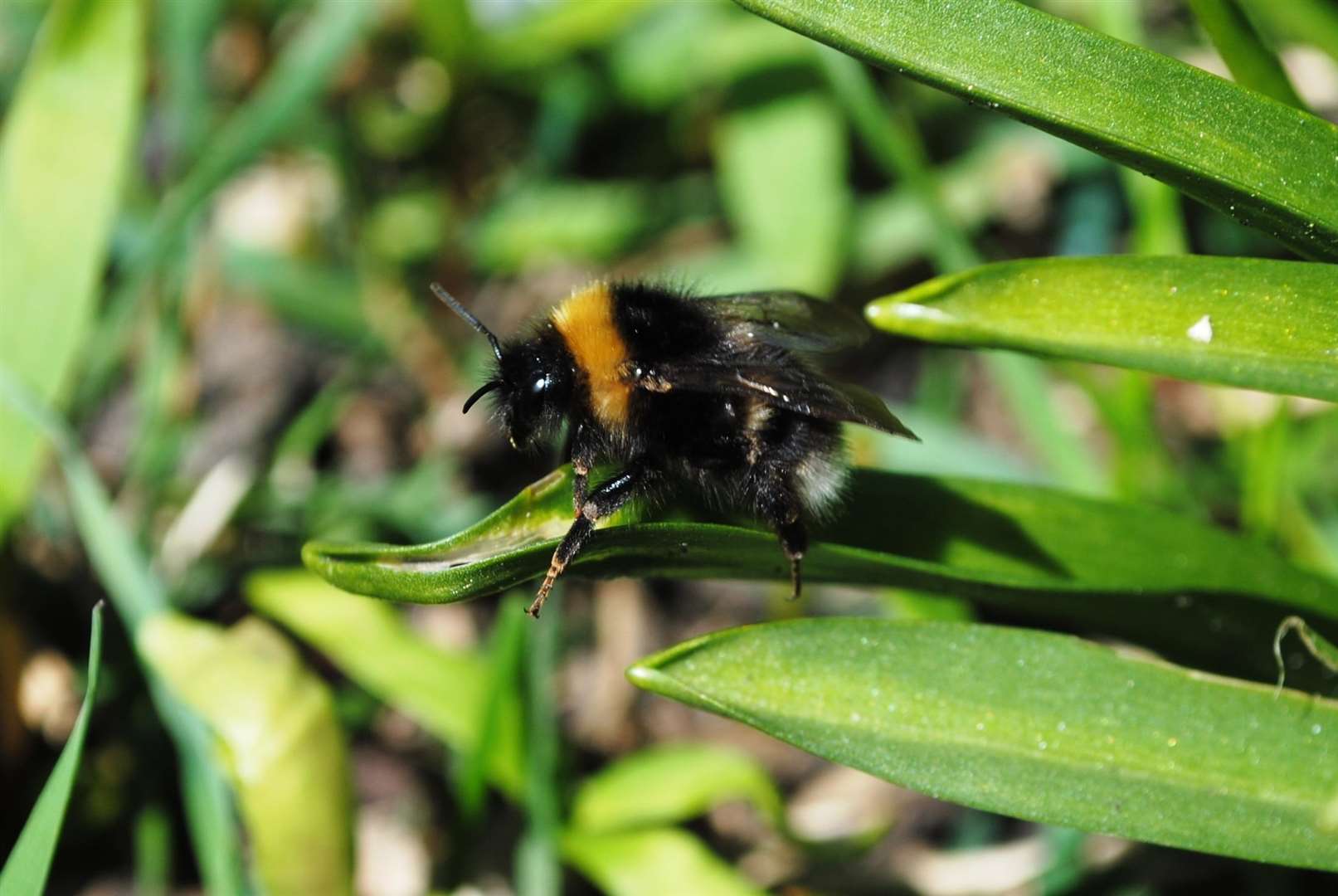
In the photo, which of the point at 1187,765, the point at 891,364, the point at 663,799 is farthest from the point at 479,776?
the point at 891,364

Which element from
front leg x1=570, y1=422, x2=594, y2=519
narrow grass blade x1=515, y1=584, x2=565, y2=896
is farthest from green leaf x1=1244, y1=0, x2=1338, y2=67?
narrow grass blade x1=515, y1=584, x2=565, y2=896

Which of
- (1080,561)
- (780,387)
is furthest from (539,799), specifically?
(1080,561)

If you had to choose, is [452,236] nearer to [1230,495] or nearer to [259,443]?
[259,443]

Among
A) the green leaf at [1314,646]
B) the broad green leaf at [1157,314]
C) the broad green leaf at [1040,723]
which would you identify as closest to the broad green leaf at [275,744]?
the broad green leaf at [1040,723]

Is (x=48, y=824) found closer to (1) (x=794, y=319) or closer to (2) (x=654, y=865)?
(2) (x=654, y=865)

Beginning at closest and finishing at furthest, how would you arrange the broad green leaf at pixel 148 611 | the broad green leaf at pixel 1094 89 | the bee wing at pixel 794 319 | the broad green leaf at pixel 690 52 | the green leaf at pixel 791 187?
the broad green leaf at pixel 1094 89 → the bee wing at pixel 794 319 → the broad green leaf at pixel 148 611 → the green leaf at pixel 791 187 → the broad green leaf at pixel 690 52

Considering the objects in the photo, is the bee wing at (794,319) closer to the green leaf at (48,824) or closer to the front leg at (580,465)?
the front leg at (580,465)

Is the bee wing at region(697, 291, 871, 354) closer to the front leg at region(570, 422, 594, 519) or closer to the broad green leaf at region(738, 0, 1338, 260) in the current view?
the front leg at region(570, 422, 594, 519)
